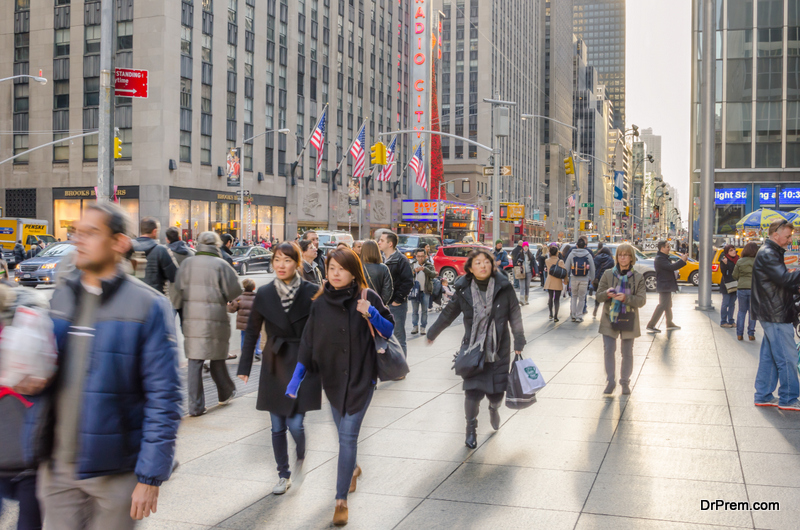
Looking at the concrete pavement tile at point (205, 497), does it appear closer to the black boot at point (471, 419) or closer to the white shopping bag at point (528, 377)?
the black boot at point (471, 419)

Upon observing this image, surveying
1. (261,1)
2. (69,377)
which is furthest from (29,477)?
(261,1)

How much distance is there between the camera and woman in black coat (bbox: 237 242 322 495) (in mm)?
5270

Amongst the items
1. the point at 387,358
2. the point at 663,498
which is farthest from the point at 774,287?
the point at 387,358

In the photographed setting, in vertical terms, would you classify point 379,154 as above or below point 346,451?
above

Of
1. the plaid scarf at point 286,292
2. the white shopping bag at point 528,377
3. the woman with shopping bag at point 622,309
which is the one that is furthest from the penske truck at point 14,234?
the white shopping bag at point 528,377

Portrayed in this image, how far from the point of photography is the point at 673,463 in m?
5.99

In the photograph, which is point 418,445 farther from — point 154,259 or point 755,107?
point 755,107

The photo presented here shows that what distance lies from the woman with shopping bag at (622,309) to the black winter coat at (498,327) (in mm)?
2301

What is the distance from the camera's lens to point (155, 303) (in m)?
2.98

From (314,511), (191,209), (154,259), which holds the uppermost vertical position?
(191,209)

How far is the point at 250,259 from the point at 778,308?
101 ft

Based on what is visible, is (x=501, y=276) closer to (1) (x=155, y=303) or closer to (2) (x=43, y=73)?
(1) (x=155, y=303)

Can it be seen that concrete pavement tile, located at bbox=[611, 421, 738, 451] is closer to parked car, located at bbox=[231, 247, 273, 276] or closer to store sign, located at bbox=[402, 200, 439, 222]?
parked car, located at bbox=[231, 247, 273, 276]

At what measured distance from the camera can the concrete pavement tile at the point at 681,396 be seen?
8234 millimetres
